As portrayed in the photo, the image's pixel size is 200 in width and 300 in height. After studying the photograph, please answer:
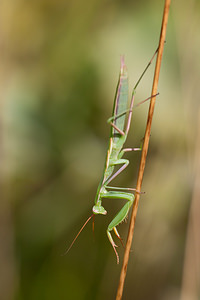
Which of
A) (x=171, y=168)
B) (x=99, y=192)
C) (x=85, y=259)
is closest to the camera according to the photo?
(x=99, y=192)

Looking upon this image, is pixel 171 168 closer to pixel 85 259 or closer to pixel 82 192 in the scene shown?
pixel 82 192

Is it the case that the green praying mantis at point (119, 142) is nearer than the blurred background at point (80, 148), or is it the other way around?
the green praying mantis at point (119, 142)

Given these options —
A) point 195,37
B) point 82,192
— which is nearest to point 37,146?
point 82,192

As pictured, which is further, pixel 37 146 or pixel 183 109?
pixel 37 146

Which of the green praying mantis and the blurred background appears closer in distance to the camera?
the green praying mantis

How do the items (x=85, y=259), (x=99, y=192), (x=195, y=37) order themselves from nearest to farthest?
(x=99, y=192)
(x=195, y=37)
(x=85, y=259)

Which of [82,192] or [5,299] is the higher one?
[82,192]

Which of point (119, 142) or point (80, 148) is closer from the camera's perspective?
point (119, 142)

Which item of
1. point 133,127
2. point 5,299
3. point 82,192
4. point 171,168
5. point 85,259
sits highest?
Result: point 133,127
